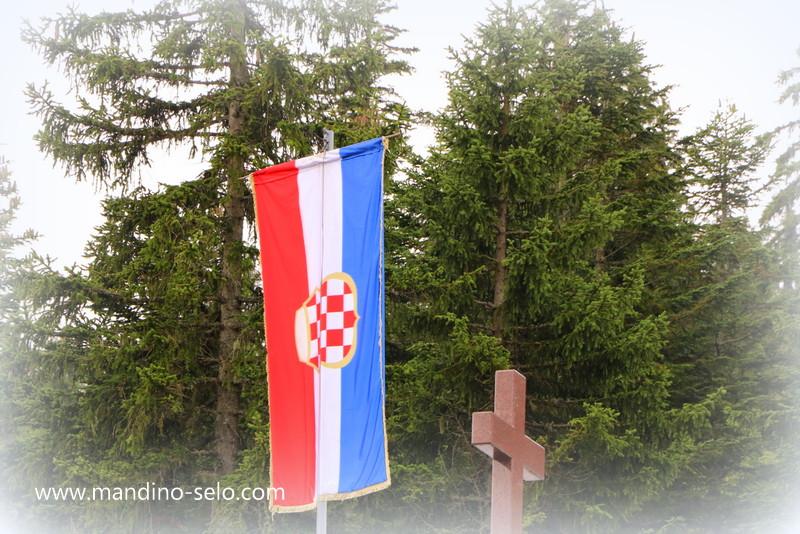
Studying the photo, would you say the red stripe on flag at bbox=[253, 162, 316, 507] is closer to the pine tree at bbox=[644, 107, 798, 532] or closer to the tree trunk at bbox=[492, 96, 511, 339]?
the tree trunk at bbox=[492, 96, 511, 339]

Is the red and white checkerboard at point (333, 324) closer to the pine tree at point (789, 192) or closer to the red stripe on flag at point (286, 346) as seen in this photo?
the red stripe on flag at point (286, 346)

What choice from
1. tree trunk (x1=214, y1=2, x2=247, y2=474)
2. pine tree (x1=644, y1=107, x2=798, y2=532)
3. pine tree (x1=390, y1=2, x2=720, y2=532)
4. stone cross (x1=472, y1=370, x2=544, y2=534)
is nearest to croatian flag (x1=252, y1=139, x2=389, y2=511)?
stone cross (x1=472, y1=370, x2=544, y2=534)

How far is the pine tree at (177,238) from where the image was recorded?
539 inches

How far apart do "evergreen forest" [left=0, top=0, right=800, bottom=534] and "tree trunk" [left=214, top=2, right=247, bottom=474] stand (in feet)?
0.17

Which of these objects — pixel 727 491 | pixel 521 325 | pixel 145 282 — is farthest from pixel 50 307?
pixel 727 491

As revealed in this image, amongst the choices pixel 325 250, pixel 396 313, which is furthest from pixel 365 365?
pixel 396 313

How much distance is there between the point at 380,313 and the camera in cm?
707

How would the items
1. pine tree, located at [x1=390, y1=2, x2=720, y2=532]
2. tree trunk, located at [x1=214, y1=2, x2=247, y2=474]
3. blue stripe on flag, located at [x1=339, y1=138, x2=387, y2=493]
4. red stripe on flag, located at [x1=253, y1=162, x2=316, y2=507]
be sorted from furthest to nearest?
tree trunk, located at [x1=214, y1=2, x2=247, y2=474] < pine tree, located at [x1=390, y1=2, x2=720, y2=532] < red stripe on flag, located at [x1=253, y1=162, x2=316, y2=507] < blue stripe on flag, located at [x1=339, y1=138, x2=387, y2=493]

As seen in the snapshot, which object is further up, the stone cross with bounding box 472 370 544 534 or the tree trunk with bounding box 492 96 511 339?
the tree trunk with bounding box 492 96 511 339

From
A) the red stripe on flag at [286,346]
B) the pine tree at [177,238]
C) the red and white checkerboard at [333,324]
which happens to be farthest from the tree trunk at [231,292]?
the red and white checkerboard at [333,324]

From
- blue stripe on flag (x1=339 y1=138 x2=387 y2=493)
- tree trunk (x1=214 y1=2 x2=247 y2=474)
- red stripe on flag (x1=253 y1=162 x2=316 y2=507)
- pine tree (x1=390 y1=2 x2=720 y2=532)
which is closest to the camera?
blue stripe on flag (x1=339 y1=138 x2=387 y2=493)

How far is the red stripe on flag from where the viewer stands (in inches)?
284

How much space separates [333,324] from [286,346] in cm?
52

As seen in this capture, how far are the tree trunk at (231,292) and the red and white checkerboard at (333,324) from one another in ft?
23.5
